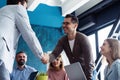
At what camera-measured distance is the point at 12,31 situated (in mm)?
2197

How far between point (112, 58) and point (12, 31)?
3.58ft

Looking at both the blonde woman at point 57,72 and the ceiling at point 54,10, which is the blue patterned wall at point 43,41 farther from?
the blonde woman at point 57,72

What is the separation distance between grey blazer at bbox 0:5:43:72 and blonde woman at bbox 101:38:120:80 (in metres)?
0.72

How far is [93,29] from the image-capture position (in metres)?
6.29

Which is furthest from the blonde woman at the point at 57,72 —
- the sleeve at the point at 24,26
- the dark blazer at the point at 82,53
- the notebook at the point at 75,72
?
the sleeve at the point at 24,26

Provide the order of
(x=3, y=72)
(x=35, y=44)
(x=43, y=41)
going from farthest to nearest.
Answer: (x=43, y=41) → (x=35, y=44) → (x=3, y=72)

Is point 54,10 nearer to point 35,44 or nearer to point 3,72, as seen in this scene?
point 35,44

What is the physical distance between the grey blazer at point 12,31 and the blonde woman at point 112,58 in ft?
2.36

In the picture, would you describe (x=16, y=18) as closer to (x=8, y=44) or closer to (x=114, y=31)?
(x=8, y=44)

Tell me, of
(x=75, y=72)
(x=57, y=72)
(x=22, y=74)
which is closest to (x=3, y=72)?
(x=75, y=72)

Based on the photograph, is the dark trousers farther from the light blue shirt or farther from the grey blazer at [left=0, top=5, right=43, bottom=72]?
the light blue shirt

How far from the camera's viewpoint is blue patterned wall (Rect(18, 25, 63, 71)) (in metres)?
6.07

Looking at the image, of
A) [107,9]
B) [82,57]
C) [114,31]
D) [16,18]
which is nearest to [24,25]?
[16,18]

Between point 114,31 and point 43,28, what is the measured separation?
235 centimetres
